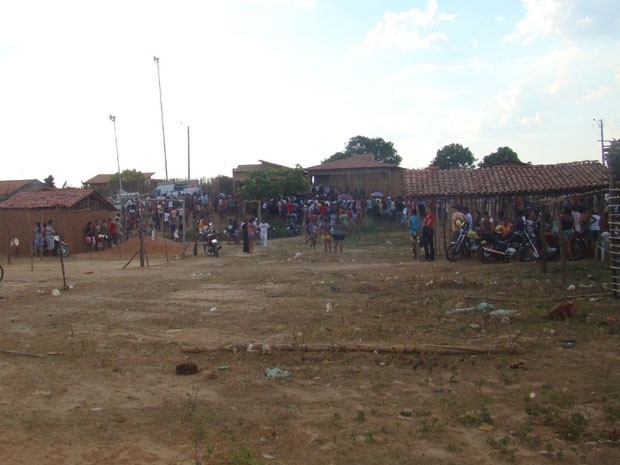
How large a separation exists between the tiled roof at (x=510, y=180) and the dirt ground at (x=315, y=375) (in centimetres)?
749

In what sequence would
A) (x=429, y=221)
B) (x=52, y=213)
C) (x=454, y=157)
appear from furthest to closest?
(x=454, y=157) < (x=52, y=213) < (x=429, y=221)

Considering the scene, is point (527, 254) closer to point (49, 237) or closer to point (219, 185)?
point (49, 237)

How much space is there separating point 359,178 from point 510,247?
1879 centimetres

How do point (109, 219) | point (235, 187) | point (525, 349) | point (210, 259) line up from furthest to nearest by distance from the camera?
1. point (235, 187)
2. point (109, 219)
3. point (210, 259)
4. point (525, 349)

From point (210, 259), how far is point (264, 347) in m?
14.8

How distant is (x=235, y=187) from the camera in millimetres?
38688

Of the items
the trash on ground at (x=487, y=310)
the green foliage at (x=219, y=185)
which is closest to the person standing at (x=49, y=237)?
the green foliage at (x=219, y=185)

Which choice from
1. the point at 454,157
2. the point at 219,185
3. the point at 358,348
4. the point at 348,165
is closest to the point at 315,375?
the point at 358,348

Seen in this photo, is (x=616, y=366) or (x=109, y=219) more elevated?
(x=109, y=219)

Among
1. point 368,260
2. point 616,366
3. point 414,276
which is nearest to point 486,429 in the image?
point 616,366

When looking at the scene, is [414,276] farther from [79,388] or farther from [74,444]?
[74,444]

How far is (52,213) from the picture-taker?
1092 inches

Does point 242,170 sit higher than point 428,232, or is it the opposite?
point 242,170

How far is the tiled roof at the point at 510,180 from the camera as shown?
20406 millimetres
